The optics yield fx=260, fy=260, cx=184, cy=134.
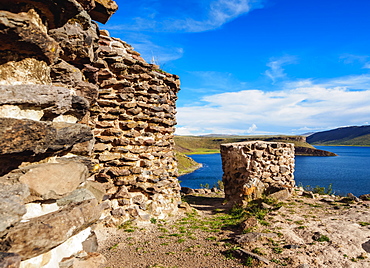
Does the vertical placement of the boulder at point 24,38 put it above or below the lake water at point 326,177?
above

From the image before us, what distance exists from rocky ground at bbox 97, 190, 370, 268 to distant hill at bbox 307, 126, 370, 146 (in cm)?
14250

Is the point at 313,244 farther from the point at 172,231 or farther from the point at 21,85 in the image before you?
the point at 21,85

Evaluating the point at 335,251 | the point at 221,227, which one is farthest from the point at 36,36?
the point at 221,227

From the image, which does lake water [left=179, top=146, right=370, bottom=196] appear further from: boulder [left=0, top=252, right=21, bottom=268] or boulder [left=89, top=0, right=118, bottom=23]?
boulder [left=0, top=252, right=21, bottom=268]

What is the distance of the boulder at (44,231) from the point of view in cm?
153

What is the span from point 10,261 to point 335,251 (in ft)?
16.6

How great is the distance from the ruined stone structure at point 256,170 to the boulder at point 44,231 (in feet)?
23.6

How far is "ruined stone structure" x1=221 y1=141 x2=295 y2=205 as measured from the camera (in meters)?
8.82

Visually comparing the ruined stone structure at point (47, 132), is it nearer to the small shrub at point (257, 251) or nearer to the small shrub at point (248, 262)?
the small shrub at point (248, 262)

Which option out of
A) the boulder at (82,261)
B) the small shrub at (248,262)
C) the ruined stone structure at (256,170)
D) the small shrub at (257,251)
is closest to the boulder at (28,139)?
the boulder at (82,261)

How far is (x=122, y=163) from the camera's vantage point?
255 inches

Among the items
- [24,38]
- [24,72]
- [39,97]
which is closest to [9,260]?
[39,97]

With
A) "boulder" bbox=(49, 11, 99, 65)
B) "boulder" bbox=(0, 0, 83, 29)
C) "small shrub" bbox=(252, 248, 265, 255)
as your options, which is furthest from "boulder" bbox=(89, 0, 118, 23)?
"small shrub" bbox=(252, 248, 265, 255)

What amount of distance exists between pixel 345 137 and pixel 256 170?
6785 inches
